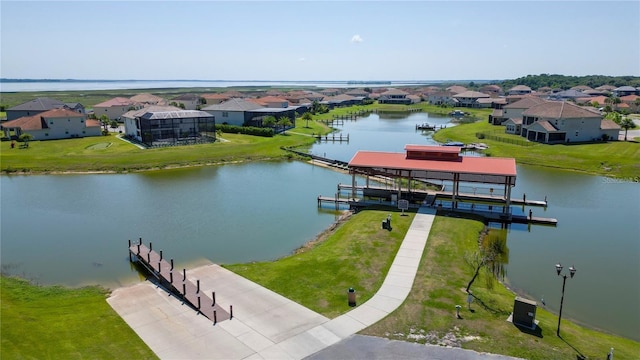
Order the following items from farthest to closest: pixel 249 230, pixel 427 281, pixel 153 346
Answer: pixel 249 230 < pixel 427 281 < pixel 153 346

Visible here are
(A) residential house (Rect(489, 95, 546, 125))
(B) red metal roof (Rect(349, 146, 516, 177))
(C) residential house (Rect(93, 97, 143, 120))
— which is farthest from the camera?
(C) residential house (Rect(93, 97, 143, 120))

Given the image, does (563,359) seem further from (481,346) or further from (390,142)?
(390,142)

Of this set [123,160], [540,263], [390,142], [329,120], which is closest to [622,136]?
[390,142]

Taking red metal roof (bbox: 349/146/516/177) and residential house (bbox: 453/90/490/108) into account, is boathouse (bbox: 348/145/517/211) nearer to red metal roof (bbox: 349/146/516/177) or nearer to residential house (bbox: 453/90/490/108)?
red metal roof (bbox: 349/146/516/177)

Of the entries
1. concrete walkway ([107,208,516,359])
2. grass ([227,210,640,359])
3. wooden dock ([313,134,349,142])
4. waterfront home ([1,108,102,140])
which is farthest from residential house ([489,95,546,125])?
waterfront home ([1,108,102,140])

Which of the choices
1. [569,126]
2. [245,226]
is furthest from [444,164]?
[569,126]

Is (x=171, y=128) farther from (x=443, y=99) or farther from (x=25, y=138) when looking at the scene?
(x=443, y=99)
